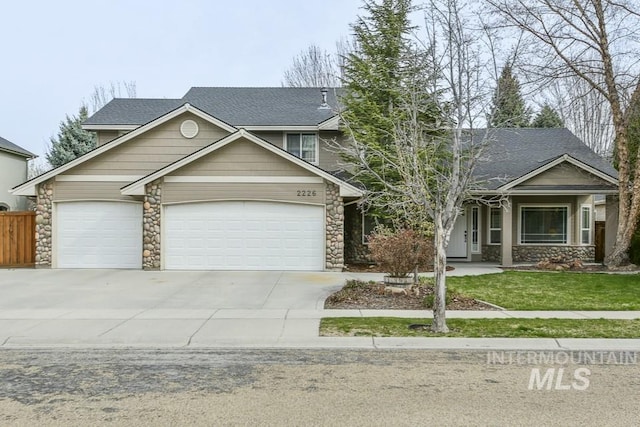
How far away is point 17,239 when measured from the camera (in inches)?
704

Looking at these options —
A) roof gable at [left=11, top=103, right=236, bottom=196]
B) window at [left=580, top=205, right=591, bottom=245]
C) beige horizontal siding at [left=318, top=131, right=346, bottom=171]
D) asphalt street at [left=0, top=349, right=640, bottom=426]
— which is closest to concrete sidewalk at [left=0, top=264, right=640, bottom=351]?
asphalt street at [left=0, top=349, right=640, bottom=426]

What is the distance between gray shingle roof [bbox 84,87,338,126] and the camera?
21.3 metres

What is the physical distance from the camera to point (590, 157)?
21094mm

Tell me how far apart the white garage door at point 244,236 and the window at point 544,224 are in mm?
9169

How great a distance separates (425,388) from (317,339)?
251cm

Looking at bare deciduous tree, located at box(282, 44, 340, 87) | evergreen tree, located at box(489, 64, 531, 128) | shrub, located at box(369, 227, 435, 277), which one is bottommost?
shrub, located at box(369, 227, 435, 277)

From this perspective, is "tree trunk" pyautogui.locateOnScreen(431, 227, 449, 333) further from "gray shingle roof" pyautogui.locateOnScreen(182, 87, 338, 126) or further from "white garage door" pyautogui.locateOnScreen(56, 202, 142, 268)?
"gray shingle roof" pyautogui.locateOnScreen(182, 87, 338, 126)

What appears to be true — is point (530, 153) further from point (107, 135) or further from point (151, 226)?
point (107, 135)

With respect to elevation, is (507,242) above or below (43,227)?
below

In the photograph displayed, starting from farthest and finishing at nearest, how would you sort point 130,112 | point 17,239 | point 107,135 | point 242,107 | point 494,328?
1. point 242,107
2. point 130,112
3. point 107,135
4. point 17,239
5. point 494,328

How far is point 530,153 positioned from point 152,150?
15662 millimetres

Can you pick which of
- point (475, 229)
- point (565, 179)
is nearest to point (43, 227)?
point (475, 229)

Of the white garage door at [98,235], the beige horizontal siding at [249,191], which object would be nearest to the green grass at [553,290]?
the beige horizontal siding at [249,191]

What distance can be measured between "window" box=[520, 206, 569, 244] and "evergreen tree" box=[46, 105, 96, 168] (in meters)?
26.0
